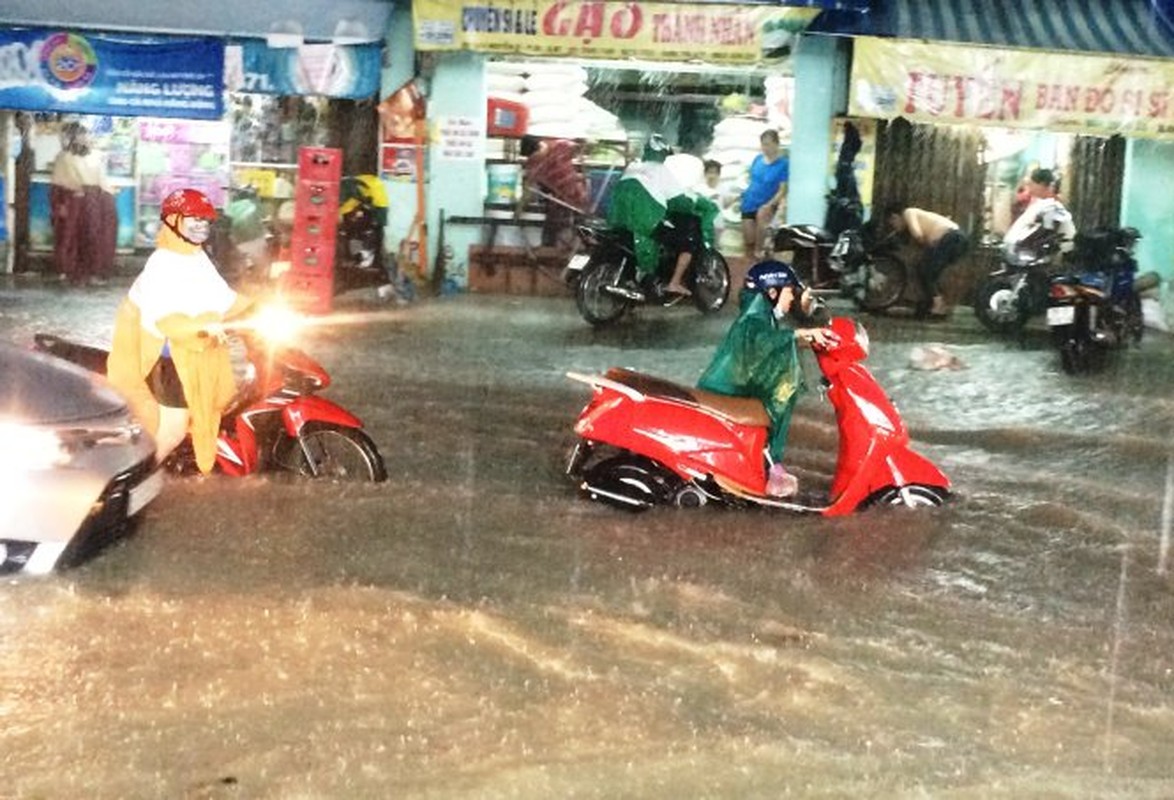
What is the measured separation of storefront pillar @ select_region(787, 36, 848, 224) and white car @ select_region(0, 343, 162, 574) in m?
11.4

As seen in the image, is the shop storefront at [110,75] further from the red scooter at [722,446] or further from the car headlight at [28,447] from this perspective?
the car headlight at [28,447]

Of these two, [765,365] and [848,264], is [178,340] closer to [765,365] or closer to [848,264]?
[765,365]

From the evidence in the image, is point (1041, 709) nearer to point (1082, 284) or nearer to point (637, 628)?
point (637, 628)

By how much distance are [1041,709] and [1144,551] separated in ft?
8.42

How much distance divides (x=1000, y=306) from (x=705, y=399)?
25.5ft

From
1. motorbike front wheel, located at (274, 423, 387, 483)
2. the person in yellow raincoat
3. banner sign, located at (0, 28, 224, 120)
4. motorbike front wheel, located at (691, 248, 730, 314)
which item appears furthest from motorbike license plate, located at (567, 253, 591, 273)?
the person in yellow raincoat

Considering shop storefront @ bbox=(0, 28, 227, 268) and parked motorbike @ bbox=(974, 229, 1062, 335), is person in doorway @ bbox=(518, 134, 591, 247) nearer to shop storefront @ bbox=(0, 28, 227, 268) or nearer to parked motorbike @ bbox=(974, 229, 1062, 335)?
shop storefront @ bbox=(0, 28, 227, 268)

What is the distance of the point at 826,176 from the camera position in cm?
1648

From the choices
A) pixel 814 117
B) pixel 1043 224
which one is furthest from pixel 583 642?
pixel 814 117

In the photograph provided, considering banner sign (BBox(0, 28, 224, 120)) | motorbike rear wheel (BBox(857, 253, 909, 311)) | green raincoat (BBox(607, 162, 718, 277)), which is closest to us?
green raincoat (BBox(607, 162, 718, 277))

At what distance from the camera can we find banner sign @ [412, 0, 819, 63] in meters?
15.6

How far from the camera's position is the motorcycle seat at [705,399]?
7.34 m

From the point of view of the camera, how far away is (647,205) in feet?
44.4

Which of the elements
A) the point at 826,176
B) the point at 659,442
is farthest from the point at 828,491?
the point at 826,176
